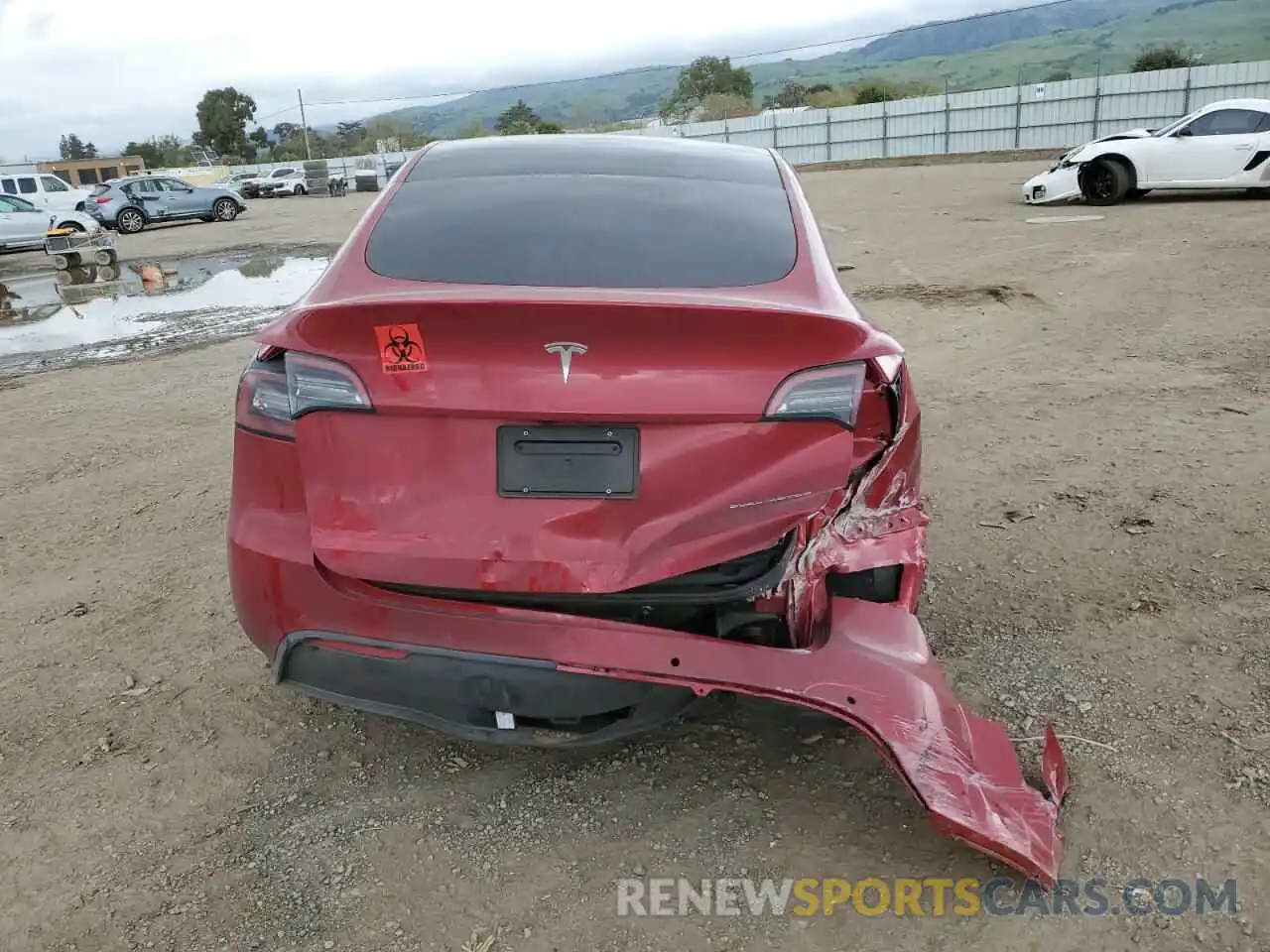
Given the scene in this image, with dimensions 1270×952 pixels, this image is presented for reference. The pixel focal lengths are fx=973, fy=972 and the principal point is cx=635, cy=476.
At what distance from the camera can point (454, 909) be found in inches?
88.3

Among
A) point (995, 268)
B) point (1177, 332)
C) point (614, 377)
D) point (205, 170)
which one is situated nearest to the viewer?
point (614, 377)

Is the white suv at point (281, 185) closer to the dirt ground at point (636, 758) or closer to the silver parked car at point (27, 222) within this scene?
the silver parked car at point (27, 222)

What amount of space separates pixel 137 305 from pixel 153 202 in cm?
1715

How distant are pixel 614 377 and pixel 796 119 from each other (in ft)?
131

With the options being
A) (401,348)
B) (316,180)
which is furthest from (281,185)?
(401,348)

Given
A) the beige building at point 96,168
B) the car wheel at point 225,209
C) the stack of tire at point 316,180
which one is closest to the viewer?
the car wheel at point 225,209

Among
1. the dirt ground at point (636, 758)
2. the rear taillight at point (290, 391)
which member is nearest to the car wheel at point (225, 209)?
the dirt ground at point (636, 758)

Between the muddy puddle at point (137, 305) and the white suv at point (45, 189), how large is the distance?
10516mm

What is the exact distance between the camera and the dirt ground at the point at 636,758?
87.7 inches

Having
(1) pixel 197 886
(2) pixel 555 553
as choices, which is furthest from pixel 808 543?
(1) pixel 197 886

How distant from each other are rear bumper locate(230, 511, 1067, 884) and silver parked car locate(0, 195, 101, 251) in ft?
69.7

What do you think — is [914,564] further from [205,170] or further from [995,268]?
[205,170]

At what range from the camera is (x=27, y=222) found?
20781mm

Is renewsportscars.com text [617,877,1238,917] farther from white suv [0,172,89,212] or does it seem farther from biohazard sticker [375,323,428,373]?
white suv [0,172,89,212]
